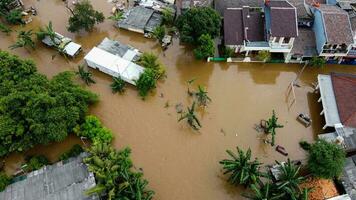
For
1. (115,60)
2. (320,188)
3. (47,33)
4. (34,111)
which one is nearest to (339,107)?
(320,188)

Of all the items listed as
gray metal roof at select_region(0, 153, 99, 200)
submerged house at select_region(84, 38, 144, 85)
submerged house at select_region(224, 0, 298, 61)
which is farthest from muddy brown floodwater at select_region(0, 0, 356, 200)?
gray metal roof at select_region(0, 153, 99, 200)

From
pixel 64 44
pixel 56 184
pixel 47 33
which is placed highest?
pixel 47 33

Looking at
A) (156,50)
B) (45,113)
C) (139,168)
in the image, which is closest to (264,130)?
(139,168)

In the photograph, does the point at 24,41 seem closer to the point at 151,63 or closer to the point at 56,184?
the point at 151,63

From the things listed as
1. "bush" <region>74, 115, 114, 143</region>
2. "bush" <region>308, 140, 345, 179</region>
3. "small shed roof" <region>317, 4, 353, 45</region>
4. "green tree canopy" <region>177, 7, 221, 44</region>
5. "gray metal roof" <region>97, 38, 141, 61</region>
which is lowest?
"bush" <region>74, 115, 114, 143</region>

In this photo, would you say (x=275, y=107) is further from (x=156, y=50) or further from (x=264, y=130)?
(x=156, y=50)

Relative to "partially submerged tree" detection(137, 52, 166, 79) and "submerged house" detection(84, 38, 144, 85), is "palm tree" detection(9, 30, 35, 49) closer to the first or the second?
"submerged house" detection(84, 38, 144, 85)
